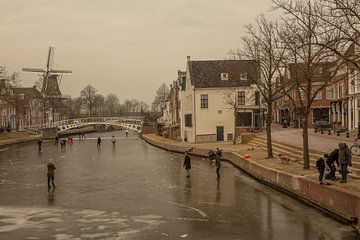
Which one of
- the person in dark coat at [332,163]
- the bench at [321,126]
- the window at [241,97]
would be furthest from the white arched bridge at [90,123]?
the person in dark coat at [332,163]

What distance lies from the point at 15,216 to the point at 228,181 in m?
→ 14.1

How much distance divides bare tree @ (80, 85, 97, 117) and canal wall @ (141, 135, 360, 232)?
133 meters

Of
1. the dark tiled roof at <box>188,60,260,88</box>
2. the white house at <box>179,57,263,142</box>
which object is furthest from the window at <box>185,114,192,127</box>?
the dark tiled roof at <box>188,60,260,88</box>

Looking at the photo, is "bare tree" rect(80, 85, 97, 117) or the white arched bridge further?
"bare tree" rect(80, 85, 97, 117)

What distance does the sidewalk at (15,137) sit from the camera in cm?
7726

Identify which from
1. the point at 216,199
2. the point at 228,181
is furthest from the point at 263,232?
the point at 228,181

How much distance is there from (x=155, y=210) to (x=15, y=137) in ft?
228

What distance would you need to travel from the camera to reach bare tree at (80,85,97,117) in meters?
164

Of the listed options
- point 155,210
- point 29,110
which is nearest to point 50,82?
point 29,110

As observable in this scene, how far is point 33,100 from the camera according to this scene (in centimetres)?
12862

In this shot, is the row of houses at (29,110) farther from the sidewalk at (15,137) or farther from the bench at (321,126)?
the bench at (321,126)

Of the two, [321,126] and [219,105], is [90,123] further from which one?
[321,126]

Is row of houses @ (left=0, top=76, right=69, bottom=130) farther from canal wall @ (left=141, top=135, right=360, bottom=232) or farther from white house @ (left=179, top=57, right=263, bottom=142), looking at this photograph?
canal wall @ (left=141, top=135, right=360, bottom=232)

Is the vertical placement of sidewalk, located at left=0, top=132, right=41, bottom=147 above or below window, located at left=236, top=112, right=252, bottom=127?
below
